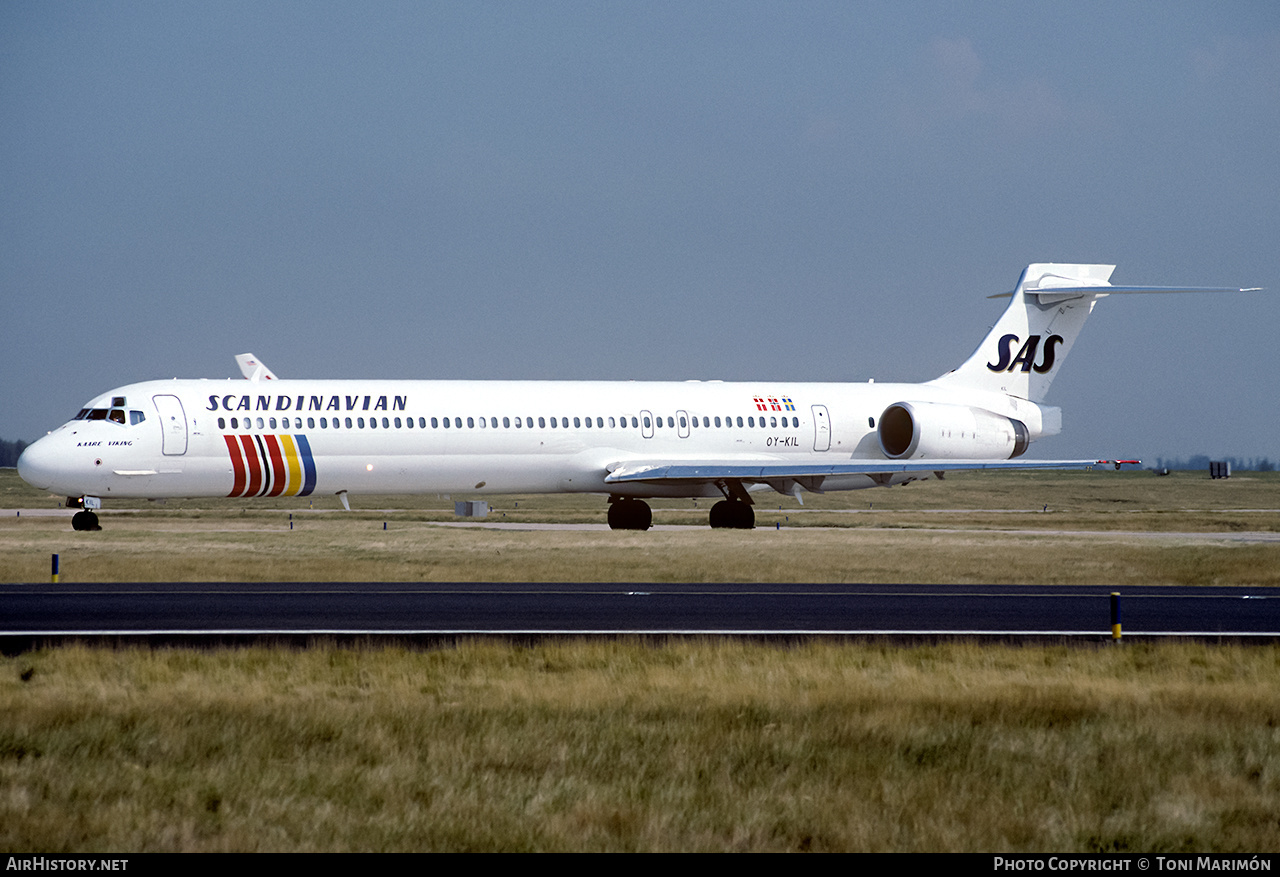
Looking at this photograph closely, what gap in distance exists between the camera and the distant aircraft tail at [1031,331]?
4681 cm

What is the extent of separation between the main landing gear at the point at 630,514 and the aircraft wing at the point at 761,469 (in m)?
2.73

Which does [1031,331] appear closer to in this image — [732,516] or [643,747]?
[732,516]

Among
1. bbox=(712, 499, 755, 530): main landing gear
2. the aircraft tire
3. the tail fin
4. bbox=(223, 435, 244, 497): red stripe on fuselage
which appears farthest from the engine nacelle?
bbox=(223, 435, 244, 497): red stripe on fuselage

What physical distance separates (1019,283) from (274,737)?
1504 inches

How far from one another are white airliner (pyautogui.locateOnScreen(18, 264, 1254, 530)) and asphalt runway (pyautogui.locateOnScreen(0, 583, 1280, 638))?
31.9ft

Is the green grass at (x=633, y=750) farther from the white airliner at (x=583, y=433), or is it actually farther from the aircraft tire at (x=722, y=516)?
the aircraft tire at (x=722, y=516)

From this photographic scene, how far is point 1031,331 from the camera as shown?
154ft

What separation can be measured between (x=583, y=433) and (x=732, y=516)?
633 centimetres

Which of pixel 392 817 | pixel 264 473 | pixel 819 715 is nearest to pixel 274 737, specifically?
pixel 392 817

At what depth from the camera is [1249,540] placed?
Result: 4344 cm

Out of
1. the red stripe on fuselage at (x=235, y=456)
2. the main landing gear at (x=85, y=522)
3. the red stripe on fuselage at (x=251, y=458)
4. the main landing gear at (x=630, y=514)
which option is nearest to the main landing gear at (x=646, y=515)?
the main landing gear at (x=630, y=514)

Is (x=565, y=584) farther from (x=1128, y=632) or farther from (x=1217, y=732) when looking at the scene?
(x=1217, y=732)

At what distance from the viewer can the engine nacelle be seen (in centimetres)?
4406

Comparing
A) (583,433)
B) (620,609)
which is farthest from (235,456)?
(620,609)
